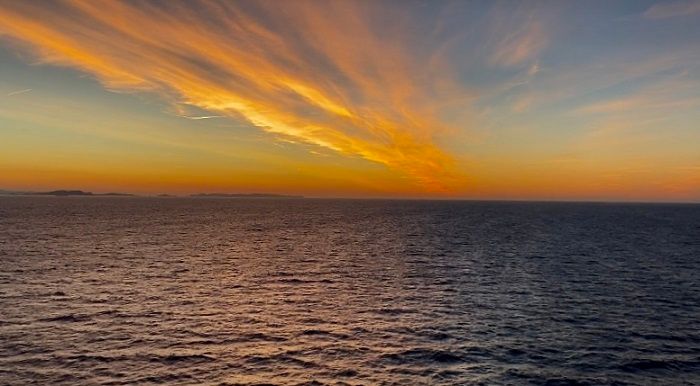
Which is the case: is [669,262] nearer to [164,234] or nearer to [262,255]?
[262,255]

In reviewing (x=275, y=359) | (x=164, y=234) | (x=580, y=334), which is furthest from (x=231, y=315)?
(x=164, y=234)

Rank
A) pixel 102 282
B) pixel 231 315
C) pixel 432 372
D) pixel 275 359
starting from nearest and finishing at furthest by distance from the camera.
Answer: pixel 432 372
pixel 275 359
pixel 231 315
pixel 102 282

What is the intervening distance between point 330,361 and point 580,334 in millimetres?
23693

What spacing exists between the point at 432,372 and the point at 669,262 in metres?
74.3

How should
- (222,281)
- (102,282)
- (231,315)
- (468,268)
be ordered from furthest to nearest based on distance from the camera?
1. (468,268)
2. (222,281)
3. (102,282)
4. (231,315)

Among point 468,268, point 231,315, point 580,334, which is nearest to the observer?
point 580,334

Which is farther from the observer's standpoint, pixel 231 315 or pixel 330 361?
Answer: pixel 231 315

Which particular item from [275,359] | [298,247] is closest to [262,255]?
[298,247]

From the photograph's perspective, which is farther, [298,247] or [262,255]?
[298,247]

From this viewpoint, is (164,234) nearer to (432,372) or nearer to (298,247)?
(298,247)

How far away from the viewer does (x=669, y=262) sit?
84.7 metres

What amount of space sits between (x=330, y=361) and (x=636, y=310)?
36.6 metres

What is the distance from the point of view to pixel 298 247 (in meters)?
A: 107

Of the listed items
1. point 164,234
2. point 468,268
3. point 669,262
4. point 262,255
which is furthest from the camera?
point 164,234
